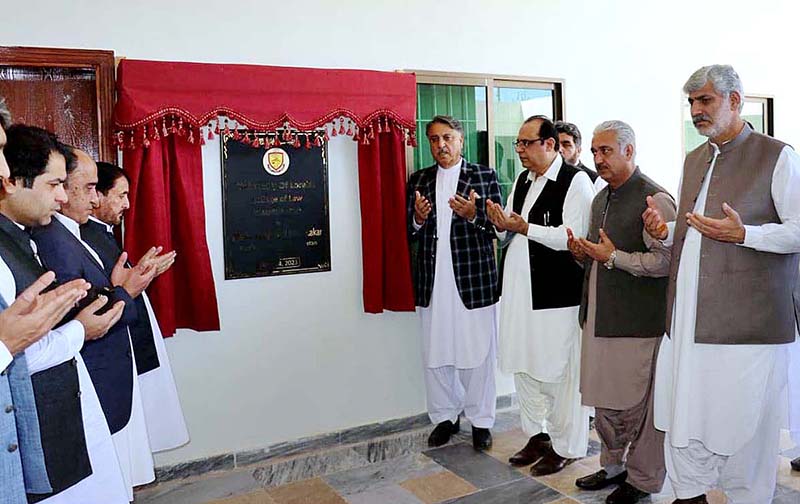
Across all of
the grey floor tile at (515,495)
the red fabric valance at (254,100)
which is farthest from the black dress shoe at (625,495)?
the red fabric valance at (254,100)

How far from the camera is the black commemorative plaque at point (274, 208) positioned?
374 cm

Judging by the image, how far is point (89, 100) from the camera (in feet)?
11.4

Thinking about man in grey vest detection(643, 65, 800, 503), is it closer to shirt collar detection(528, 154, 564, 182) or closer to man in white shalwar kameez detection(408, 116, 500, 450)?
shirt collar detection(528, 154, 564, 182)

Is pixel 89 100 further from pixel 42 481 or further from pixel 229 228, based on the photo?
pixel 42 481

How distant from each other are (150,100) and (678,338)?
8.42 ft

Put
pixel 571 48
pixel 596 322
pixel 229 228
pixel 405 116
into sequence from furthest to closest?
1. pixel 571 48
2. pixel 405 116
3. pixel 229 228
4. pixel 596 322

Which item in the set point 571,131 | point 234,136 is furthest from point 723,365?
point 234,136

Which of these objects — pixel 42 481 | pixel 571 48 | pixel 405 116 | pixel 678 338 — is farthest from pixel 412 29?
pixel 42 481

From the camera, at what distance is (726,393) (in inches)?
107

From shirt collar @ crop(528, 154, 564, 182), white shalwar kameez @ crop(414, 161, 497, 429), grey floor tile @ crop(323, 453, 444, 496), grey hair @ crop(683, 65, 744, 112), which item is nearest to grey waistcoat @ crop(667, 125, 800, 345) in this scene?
grey hair @ crop(683, 65, 744, 112)

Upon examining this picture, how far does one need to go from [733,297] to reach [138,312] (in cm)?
227

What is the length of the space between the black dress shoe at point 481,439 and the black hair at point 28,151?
8.76ft

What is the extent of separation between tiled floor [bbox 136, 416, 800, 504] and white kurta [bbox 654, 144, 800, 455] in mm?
579

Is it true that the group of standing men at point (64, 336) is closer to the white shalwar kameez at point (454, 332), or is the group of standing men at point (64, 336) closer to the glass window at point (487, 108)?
the white shalwar kameez at point (454, 332)
